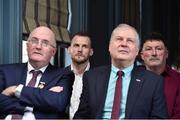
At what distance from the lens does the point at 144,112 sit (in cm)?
279

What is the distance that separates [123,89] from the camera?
2.87 metres

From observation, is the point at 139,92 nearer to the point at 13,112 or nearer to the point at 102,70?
the point at 102,70

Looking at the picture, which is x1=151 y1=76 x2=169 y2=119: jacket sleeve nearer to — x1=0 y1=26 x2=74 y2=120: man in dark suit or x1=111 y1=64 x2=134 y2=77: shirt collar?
x1=111 y1=64 x2=134 y2=77: shirt collar

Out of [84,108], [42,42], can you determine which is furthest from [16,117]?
[42,42]

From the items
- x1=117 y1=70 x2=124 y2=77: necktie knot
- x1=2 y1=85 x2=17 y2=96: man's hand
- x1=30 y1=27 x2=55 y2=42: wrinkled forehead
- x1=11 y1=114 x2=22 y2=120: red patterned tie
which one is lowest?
x1=11 y1=114 x2=22 y2=120: red patterned tie

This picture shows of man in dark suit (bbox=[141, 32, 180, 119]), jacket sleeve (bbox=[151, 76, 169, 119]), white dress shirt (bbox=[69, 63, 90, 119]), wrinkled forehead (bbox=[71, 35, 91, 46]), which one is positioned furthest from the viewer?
wrinkled forehead (bbox=[71, 35, 91, 46])

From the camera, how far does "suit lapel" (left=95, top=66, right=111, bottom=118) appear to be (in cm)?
282

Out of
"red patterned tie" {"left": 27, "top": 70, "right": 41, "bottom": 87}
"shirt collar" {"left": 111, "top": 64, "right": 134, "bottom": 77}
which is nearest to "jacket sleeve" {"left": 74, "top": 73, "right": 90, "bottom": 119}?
"shirt collar" {"left": 111, "top": 64, "right": 134, "bottom": 77}

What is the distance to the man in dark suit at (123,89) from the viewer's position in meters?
2.79

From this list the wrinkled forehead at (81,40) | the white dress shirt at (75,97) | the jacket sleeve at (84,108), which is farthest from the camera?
the wrinkled forehead at (81,40)

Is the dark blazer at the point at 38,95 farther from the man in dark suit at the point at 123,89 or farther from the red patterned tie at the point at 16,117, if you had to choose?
the man in dark suit at the point at 123,89

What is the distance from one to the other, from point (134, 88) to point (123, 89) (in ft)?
0.25

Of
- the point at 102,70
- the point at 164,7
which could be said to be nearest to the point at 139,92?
the point at 102,70

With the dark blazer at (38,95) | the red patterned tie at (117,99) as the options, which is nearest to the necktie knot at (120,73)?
the red patterned tie at (117,99)
